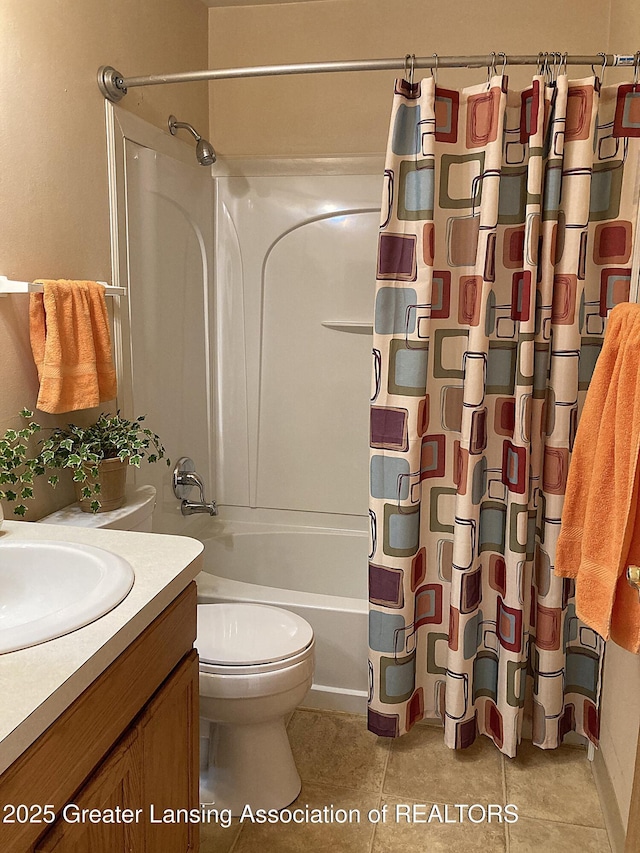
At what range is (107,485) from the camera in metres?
1.96

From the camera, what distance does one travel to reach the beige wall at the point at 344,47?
8.82ft

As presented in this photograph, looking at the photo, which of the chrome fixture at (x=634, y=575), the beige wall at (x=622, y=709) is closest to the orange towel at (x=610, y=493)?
the chrome fixture at (x=634, y=575)

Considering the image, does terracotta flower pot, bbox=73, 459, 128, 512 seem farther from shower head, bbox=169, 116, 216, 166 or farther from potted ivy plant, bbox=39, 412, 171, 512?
shower head, bbox=169, 116, 216, 166

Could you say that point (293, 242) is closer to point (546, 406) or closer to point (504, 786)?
point (546, 406)

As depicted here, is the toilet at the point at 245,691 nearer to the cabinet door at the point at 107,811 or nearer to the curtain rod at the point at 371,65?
the cabinet door at the point at 107,811

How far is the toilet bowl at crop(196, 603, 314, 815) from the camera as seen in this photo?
6.16 ft

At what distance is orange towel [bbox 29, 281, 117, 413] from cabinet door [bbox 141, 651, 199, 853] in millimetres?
782

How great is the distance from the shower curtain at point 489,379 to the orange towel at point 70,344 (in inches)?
30.2

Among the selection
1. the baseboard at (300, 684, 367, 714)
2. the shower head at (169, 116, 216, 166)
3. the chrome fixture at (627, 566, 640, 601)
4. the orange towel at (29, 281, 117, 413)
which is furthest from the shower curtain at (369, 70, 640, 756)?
the shower head at (169, 116, 216, 166)

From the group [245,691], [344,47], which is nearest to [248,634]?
[245,691]

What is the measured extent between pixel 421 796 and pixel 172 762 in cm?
95

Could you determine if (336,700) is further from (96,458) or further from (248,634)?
(96,458)

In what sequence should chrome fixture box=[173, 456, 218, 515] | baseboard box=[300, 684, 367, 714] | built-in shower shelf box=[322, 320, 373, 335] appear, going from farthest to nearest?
built-in shower shelf box=[322, 320, 373, 335] < chrome fixture box=[173, 456, 218, 515] < baseboard box=[300, 684, 367, 714]

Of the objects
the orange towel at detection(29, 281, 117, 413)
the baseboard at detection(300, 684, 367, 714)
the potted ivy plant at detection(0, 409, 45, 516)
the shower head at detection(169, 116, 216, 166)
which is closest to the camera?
the potted ivy plant at detection(0, 409, 45, 516)
